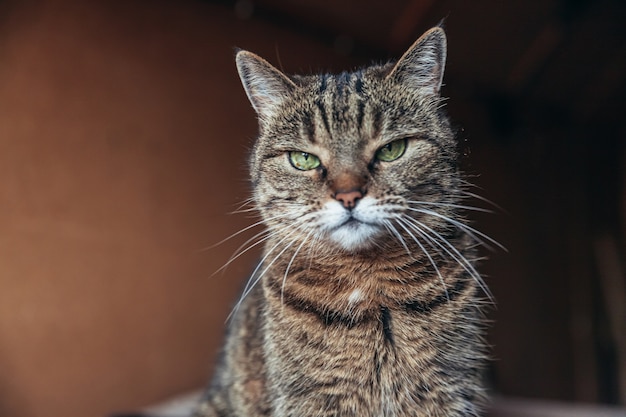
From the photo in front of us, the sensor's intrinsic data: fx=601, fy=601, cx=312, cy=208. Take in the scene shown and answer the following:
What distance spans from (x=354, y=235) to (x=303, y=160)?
8.3 inches

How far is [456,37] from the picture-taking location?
206 centimetres

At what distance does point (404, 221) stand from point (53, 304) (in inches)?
57.6

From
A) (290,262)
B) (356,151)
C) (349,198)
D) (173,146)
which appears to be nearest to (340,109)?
(356,151)

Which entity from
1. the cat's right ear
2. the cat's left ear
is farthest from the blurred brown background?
the cat's left ear

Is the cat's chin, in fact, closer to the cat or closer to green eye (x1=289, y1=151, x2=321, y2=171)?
the cat

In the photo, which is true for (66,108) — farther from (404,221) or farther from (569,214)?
(569,214)

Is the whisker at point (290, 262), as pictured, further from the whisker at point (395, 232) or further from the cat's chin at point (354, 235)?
the whisker at point (395, 232)

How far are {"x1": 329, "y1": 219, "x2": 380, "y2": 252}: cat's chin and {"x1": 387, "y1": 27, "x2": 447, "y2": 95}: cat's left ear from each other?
0.36 meters

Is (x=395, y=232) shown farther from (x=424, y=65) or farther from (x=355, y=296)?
(x=424, y=65)

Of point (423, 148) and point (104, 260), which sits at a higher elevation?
point (423, 148)

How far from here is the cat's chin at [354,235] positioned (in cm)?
116

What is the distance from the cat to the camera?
1198 millimetres

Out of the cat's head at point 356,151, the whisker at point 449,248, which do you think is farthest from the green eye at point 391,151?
the whisker at point 449,248

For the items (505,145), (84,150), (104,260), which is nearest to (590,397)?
(505,145)
